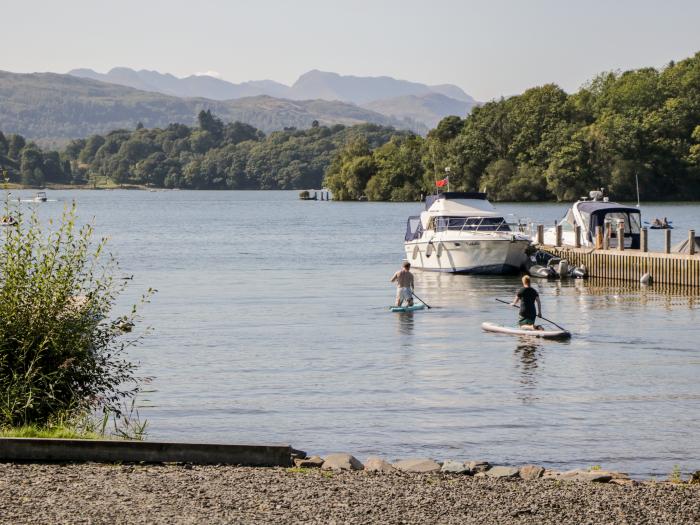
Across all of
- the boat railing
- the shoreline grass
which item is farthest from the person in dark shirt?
the boat railing

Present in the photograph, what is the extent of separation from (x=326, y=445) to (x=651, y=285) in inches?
1408

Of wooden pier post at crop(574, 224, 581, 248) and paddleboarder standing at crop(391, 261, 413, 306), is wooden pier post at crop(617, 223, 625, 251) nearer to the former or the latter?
wooden pier post at crop(574, 224, 581, 248)

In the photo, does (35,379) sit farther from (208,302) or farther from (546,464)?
(208,302)

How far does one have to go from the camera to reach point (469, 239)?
194ft

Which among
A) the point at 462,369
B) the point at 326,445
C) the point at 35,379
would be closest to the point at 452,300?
the point at 462,369

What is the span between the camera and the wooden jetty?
50.9 meters

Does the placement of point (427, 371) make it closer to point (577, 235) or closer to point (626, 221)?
point (626, 221)

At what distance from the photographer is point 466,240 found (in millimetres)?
59219

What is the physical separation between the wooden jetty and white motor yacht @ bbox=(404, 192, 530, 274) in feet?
10.5

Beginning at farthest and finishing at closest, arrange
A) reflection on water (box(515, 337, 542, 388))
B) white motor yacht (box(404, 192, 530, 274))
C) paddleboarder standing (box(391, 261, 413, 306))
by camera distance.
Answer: white motor yacht (box(404, 192, 530, 274)) < paddleboarder standing (box(391, 261, 413, 306)) < reflection on water (box(515, 337, 542, 388))

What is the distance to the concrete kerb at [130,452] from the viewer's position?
1441 cm

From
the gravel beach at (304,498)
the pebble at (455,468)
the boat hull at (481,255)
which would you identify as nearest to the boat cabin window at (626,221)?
the boat hull at (481,255)

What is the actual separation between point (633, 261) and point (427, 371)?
96.9 feet

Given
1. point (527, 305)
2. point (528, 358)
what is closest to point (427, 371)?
point (528, 358)
